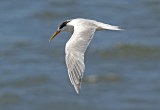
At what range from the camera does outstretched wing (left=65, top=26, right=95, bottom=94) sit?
6.90 metres

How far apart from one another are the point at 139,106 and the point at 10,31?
22.7 ft

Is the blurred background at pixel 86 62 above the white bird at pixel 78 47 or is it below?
below

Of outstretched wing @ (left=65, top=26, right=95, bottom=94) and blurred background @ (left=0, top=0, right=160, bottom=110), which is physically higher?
outstretched wing @ (left=65, top=26, right=95, bottom=94)

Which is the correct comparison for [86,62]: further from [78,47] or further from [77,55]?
[77,55]

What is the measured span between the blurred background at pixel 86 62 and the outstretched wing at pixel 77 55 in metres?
11.7

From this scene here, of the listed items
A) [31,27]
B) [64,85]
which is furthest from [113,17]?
[64,85]

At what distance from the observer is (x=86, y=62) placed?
21.0 meters

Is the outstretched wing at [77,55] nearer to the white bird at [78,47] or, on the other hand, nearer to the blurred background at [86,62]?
the white bird at [78,47]

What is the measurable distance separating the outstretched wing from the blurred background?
38.3 feet

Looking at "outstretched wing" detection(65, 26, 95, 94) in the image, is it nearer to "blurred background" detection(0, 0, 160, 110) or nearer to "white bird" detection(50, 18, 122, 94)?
"white bird" detection(50, 18, 122, 94)

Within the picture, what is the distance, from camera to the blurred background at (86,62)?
1975cm

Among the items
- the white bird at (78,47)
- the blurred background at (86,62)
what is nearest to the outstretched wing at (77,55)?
the white bird at (78,47)

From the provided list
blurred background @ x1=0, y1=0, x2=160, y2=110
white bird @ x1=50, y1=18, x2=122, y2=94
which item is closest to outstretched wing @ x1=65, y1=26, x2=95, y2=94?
white bird @ x1=50, y1=18, x2=122, y2=94

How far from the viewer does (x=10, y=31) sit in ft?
75.8
